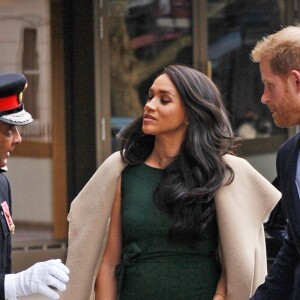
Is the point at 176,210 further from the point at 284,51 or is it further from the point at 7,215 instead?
the point at 284,51

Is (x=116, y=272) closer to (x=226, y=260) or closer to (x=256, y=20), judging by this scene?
(x=226, y=260)

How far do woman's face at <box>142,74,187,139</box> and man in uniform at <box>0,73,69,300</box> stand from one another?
536 mm

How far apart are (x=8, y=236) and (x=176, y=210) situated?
2.34 ft

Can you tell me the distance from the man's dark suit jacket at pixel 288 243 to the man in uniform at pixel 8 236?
832 mm

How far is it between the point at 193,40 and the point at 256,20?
831 mm

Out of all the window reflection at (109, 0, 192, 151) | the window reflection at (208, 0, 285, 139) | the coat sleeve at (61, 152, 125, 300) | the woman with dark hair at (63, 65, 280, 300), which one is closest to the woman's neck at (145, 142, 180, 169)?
the woman with dark hair at (63, 65, 280, 300)

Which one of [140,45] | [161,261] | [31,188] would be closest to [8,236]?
[161,261]

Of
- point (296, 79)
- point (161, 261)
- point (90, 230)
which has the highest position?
point (296, 79)

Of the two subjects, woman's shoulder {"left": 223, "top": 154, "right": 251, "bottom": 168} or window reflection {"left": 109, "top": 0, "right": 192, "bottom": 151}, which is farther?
window reflection {"left": 109, "top": 0, "right": 192, "bottom": 151}

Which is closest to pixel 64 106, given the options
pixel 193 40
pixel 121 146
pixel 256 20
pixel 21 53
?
pixel 21 53

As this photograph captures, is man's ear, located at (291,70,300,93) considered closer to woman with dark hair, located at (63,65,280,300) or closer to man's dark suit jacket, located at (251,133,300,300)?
man's dark suit jacket, located at (251,133,300,300)

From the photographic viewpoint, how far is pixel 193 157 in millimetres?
5359

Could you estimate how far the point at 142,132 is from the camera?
18.1ft

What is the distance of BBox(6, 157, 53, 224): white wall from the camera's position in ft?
37.2
